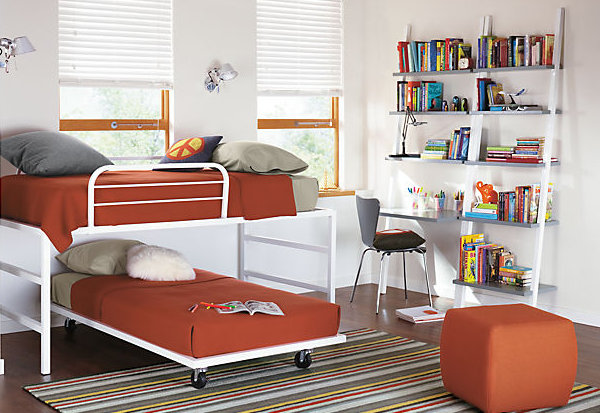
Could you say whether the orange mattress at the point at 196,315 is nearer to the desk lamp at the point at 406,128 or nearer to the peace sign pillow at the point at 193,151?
the peace sign pillow at the point at 193,151

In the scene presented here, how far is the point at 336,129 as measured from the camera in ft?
21.5

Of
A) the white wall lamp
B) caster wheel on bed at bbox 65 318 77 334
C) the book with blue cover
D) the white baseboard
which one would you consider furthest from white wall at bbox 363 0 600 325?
the white wall lamp

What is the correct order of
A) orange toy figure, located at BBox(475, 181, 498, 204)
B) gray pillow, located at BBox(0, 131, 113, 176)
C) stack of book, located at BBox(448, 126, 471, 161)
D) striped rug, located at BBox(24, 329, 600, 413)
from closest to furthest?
striped rug, located at BBox(24, 329, 600, 413) → gray pillow, located at BBox(0, 131, 113, 176) → orange toy figure, located at BBox(475, 181, 498, 204) → stack of book, located at BBox(448, 126, 471, 161)

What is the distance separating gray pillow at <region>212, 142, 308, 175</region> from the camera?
15.6 feet

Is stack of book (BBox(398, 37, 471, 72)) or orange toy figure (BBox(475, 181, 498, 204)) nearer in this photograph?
orange toy figure (BBox(475, 181, 498, 204))

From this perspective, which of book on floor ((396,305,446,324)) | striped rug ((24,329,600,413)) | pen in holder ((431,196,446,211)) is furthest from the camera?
pen in holder ((431,196,446,211))

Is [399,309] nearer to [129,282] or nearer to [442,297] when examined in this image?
[442,297]

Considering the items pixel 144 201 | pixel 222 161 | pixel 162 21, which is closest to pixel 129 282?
pixel 144 201

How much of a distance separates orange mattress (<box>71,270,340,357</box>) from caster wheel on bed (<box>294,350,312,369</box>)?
0.30 feet

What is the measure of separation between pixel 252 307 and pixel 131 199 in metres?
0.82

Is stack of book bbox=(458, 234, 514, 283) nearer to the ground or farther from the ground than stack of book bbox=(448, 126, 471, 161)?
nearer to the ground

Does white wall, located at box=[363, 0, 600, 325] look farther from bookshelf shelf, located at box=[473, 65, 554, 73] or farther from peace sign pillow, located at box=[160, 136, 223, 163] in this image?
peace sign pillow, located at box=[160, 136, 223, 163]

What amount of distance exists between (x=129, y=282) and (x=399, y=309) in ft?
6.33

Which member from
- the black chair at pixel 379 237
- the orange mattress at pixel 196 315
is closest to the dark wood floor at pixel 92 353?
the orange mattress at pixel 196 315
